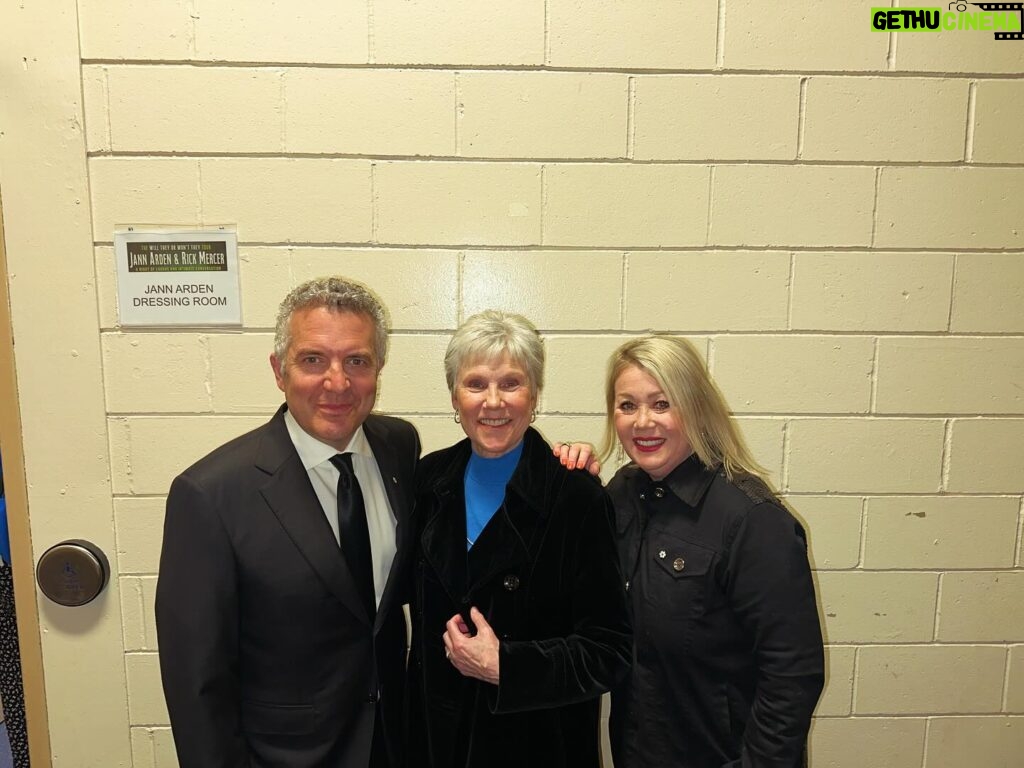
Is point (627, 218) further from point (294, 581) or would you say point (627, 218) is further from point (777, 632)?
point (294, 581)

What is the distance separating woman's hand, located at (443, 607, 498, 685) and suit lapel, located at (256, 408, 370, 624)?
185 mm

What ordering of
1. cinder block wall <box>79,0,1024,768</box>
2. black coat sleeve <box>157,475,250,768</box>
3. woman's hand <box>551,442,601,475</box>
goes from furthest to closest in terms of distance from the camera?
cinder block wall <box>79,0,1024,768</box>, woman's hand <box>551,442,601,475</box>, black coat sleeve <box>157,475,250,768</box>

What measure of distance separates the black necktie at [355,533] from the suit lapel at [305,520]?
0.10 ft

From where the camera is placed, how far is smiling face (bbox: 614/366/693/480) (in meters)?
1.46

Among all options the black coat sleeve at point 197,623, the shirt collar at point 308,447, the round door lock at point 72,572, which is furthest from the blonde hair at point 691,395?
the round door lock at point 72,572

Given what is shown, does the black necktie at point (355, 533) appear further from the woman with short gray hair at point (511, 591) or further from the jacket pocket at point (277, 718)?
the jacket pocket at point (277, 718)

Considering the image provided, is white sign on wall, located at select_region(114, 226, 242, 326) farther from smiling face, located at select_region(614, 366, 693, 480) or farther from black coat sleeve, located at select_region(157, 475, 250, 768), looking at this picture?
smiling face, located at select_region(614, 366, 693, 480)

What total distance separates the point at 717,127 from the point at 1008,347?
1.07 m

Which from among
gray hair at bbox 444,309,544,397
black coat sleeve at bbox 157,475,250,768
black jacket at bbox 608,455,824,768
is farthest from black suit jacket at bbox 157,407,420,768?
black jacket at bbox 608,455,824,768

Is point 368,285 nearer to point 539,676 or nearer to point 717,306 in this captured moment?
point 717,306

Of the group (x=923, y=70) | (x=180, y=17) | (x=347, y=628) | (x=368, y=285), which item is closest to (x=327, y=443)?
(x=347, y=628)

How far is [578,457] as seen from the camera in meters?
1.58

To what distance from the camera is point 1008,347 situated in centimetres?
194

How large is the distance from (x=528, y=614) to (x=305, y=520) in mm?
515
